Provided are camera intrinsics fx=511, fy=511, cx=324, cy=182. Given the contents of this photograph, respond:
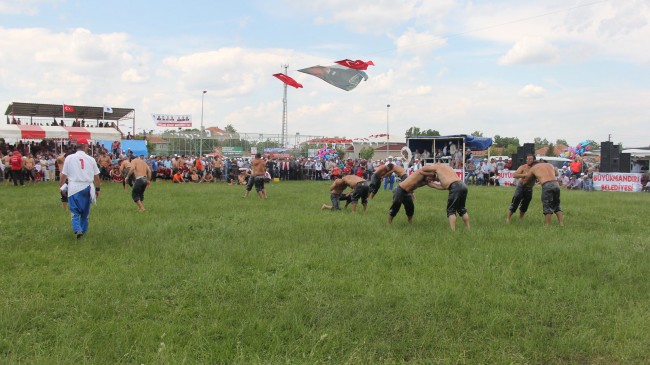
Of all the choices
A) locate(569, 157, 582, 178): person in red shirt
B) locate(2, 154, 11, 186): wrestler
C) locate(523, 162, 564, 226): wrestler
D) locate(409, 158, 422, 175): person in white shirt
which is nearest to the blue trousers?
locate(523, 162, 564, 226): wrestler

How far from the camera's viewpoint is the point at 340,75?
22.2 meters

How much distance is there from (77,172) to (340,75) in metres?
15.1

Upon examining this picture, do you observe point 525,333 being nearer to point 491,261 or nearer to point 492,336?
point 492,336

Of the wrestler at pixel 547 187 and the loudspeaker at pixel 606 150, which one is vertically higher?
the loudspeaker at pixel 606 150

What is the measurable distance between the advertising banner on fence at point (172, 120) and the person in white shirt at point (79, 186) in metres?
38.4

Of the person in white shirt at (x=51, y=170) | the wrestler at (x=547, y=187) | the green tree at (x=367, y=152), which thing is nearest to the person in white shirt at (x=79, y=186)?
the wrestler at (x=547, y=187)

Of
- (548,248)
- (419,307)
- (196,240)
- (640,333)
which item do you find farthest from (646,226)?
(196,240)

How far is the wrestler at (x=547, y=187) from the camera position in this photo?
10.7 meters

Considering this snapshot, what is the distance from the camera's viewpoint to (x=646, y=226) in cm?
1084

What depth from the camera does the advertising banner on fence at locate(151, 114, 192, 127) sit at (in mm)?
46031

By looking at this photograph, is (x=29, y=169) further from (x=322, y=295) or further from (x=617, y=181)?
(x=617, y=181)

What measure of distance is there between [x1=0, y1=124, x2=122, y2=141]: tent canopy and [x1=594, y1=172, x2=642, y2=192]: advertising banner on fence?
26011 mm

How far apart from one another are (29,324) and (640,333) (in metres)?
5.41

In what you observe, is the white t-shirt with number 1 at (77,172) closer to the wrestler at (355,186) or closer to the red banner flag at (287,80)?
the wrestler at (355,186)
